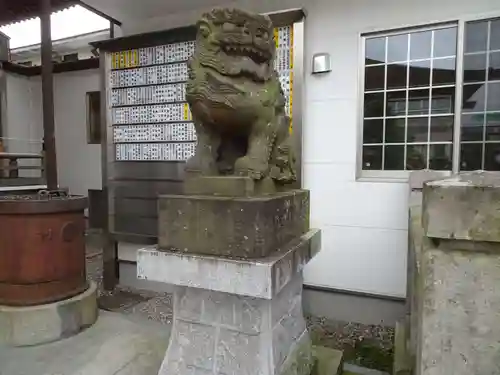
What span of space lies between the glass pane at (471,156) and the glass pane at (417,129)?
0.36m

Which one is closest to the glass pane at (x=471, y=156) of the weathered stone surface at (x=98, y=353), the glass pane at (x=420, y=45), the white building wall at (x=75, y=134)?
the glass pane at (x=420, y=45)

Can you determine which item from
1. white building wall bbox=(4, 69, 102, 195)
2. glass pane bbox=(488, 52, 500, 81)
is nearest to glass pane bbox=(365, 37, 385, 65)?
glass pane bbox=(488, 52, 500, 81)

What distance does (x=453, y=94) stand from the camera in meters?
3.47

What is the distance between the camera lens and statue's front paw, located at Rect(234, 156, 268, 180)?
1.88 m

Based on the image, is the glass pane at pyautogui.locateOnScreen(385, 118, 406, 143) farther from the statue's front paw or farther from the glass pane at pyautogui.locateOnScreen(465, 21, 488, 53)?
the statue's front paw

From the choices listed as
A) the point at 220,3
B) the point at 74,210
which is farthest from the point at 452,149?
the point at 74,210

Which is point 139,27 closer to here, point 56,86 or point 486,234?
point 56,86

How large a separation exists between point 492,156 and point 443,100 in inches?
28.6

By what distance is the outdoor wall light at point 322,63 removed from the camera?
3787 millimetres

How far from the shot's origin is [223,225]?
1769mm

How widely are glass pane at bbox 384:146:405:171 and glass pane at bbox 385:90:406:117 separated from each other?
365mm

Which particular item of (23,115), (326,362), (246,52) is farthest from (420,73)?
(23,115)

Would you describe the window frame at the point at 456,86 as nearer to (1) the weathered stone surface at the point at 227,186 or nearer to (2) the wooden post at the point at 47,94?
(1) the weathered stone surface at the point at 227,186

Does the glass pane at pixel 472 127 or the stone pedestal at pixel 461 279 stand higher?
the glass pane at pixel 472 127
